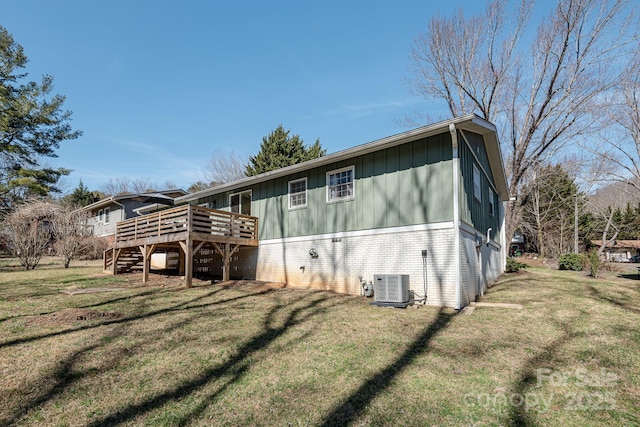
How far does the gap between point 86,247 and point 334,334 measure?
21892 mm

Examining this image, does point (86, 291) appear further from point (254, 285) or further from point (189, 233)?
point (254, 285)

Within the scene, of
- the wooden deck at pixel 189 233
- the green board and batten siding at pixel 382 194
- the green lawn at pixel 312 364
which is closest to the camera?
the green lawn at pixel 312 364

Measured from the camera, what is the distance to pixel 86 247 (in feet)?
70.4

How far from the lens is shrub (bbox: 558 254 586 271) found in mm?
18938

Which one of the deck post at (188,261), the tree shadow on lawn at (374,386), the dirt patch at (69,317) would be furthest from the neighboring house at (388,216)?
the dirt patch at (69,317)

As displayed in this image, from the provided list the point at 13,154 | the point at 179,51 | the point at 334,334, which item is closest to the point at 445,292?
the point at 334,334

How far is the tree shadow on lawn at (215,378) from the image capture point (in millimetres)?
3266

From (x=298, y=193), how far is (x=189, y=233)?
372cm

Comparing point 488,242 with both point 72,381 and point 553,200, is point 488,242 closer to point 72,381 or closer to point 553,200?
point 72,381

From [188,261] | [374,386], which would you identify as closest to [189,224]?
[188,261]

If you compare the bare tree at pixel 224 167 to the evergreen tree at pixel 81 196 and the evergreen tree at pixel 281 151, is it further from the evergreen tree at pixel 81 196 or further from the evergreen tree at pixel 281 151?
the evergreen tree at pixel 81 196

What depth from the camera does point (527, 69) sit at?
20.4m

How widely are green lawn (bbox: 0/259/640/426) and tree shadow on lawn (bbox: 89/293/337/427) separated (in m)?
0.02

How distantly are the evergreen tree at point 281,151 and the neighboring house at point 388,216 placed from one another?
14917 mm
